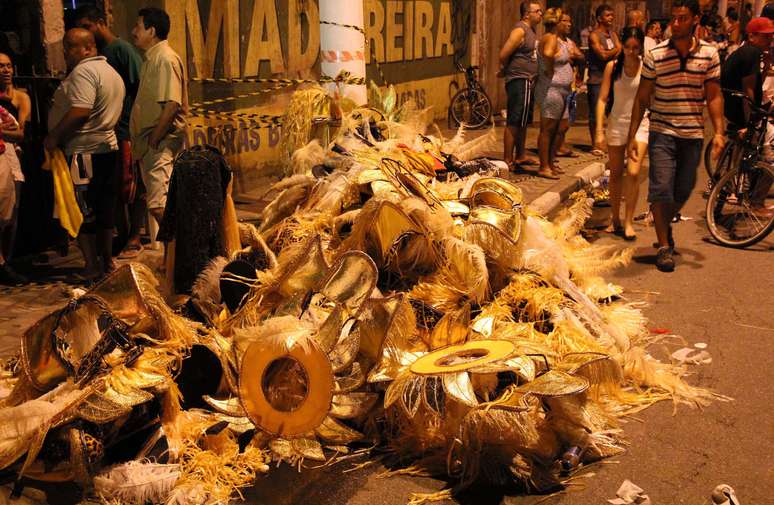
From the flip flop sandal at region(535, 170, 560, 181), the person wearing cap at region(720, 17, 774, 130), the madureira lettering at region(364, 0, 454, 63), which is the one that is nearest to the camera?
the person wearing cap at region(720, 17, 774, 130)

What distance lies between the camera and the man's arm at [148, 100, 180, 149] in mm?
6684

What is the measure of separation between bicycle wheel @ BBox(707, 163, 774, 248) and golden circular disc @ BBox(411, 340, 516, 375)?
191 inches

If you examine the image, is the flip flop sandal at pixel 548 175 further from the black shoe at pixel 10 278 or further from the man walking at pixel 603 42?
the black shoe at pixel 10 278

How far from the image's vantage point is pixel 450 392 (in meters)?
4.00

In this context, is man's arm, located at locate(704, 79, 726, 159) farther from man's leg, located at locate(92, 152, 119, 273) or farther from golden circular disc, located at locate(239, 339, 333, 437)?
man's leg, located at locate(92, 152, 119, 273)

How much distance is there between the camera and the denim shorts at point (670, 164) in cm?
755

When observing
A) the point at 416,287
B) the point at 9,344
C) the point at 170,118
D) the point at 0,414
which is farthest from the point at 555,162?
the point at 0,414

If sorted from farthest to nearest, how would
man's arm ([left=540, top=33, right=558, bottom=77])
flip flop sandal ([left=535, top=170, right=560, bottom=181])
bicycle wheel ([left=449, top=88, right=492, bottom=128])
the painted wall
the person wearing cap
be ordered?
bicycle wheel ([left=449, top=88, right=492, bottom=128]) < flip flop sandal ([left=535, top=170, right=560, bottom=181]) < man's arm ([left=540, top=33, right=558, bottom=77]) < the painted wall < the person wearing cap

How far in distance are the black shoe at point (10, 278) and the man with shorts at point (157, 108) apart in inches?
45.6

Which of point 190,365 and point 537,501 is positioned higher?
point 190,365

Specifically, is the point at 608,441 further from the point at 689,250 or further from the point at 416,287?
the point at 689,250

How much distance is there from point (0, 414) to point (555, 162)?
995 centimetres

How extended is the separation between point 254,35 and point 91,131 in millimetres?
4187

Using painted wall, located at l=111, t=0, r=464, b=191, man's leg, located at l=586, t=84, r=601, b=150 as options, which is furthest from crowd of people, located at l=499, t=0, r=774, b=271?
painted wall, located at l=111, t=0, r=464, b=191
